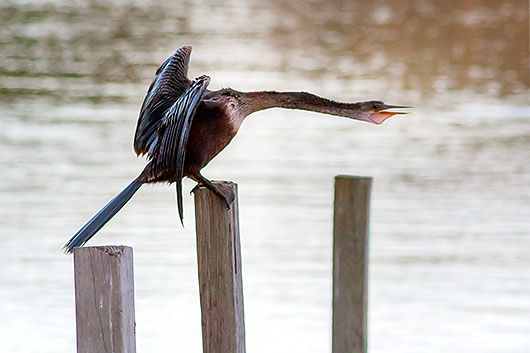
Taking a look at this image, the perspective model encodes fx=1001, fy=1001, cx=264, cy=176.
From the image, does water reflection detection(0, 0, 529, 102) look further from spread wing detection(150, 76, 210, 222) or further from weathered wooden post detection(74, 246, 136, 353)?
weathered wooden post detection(74, 246, 136, 353)

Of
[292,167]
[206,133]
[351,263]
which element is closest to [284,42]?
[292,167]

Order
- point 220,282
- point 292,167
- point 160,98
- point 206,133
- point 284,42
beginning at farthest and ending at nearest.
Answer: point 284,42 < point 292,167 < point 160,98 < point 206,133 < point 220,282

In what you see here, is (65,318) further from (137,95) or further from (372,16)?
(372,16)

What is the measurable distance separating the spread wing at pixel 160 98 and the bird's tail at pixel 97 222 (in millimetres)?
247

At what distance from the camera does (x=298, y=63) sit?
37.0 feet

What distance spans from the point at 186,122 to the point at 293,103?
0.72 m

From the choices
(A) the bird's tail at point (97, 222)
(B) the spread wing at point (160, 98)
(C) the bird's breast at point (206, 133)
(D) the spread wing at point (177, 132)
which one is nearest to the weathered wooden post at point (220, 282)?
(D) the spread wing at point (177, 132)

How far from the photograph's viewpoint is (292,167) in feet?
25.5

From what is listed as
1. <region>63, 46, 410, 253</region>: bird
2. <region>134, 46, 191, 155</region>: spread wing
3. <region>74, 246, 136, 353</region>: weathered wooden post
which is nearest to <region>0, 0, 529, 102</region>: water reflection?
<region>134, 46, 191, 155</region>: spread wing

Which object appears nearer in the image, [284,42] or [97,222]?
[97,222]

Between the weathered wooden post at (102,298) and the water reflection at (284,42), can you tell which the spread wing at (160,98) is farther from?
the water reflection at (284,42)

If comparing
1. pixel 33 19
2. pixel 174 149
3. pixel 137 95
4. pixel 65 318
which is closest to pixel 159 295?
pixel 65 318

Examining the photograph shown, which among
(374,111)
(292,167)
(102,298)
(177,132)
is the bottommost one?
(102,298)

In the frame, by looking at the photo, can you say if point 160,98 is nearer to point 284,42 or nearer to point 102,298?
point 102,298
